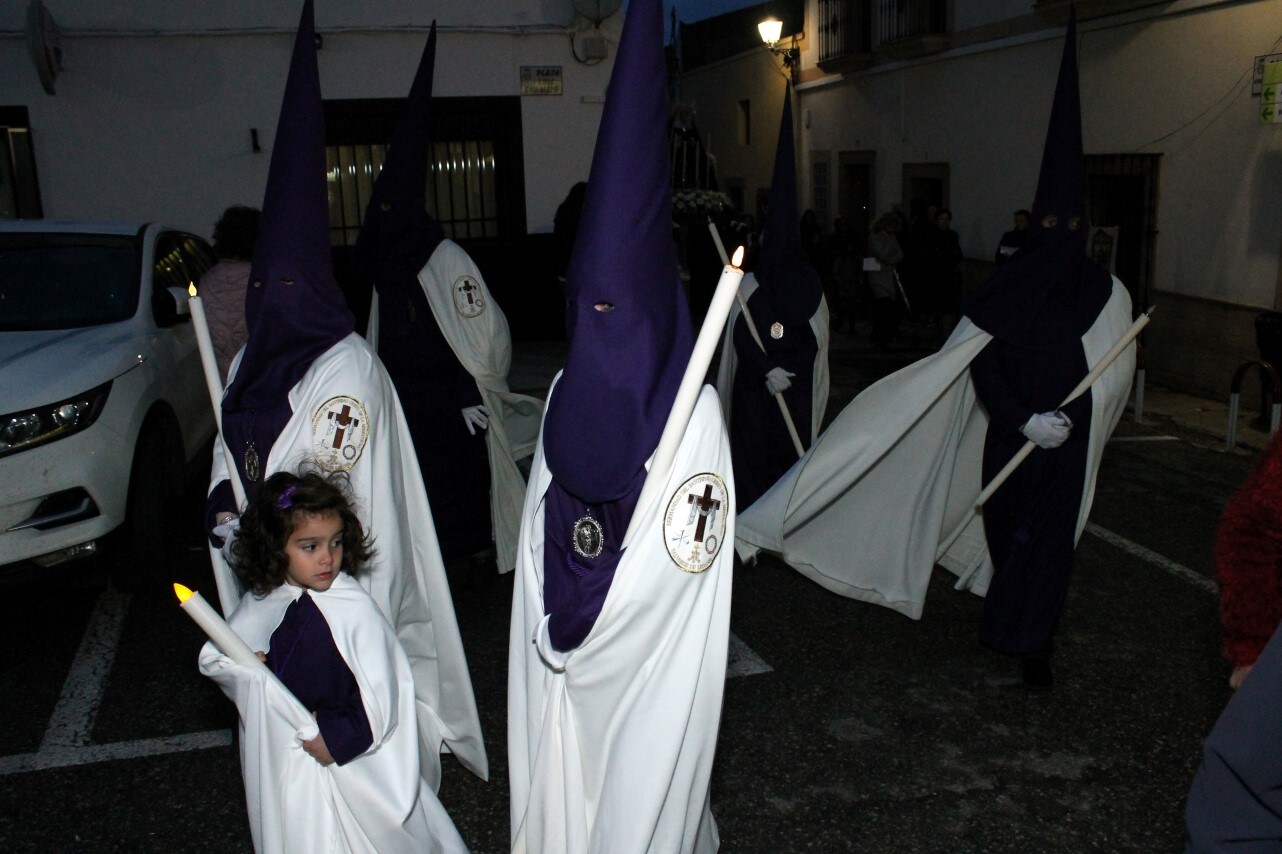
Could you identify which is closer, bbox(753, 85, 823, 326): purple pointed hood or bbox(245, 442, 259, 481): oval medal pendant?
bbox(245, 442, 259, 481): oval medal pendant

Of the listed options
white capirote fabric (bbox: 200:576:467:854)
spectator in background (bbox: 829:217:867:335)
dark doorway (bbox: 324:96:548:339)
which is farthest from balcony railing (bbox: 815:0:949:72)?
white capirote fabric (bbox: 200:576:467:854)

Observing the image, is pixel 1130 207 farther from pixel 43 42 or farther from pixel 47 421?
pixel 47 421

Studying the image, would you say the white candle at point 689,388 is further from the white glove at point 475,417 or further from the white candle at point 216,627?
the white glove at point 475,417

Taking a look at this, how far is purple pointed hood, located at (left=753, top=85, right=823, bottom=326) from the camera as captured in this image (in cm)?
643

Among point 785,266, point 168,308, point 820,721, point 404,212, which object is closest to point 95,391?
point 168,308

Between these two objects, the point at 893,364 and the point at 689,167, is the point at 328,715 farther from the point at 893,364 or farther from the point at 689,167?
the point at 689,167

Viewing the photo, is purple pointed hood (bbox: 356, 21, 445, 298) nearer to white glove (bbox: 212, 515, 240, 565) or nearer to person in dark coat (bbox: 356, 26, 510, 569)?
person in dark coat (bbox: 356, 26, 510, 569)

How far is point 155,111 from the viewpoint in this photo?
39.5 ft

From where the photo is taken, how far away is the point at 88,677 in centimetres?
517

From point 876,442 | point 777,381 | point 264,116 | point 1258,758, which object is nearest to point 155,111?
point 264,116

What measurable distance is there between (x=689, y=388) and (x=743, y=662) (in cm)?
286

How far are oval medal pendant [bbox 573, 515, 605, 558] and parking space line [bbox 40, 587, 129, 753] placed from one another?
2763mm

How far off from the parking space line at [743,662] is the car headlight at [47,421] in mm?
3221

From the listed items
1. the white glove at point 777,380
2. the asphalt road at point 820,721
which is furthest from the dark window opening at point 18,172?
the white glove at point 777,380
